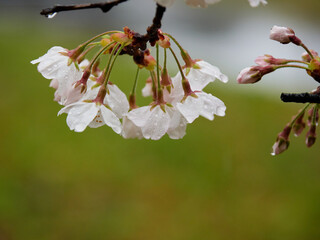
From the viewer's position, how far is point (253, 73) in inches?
20.7

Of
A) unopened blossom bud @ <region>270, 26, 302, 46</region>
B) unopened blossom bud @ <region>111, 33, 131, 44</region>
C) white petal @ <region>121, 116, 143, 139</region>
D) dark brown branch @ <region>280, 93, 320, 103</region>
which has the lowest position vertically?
white petal @ <region>121, 116, 143, 139</region>

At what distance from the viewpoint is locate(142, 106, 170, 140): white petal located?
524mm

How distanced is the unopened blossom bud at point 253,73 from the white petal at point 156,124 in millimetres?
115

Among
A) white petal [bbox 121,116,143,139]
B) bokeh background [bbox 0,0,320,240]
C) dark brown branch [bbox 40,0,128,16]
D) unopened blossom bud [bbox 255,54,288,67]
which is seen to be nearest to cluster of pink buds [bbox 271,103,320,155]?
unopened blossom bud [bbox 255,54,288,67]

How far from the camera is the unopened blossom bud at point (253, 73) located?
523 mm

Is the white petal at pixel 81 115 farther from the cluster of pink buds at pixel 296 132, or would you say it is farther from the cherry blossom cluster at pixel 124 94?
the cluster of pink buds at pixel 296 132

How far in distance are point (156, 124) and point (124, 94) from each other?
0.06 meters

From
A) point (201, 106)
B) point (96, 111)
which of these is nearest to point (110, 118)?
point (96, 111)

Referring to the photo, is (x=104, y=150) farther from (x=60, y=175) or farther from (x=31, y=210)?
(x=31, y=210)

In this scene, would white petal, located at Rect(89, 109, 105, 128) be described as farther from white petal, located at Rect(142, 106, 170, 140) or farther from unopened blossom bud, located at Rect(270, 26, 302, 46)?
A: unopened blossom bud, located at Rect(270, 26, 302, 46)

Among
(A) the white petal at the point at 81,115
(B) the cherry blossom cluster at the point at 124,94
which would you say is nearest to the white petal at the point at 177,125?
(B) the cherry blossom cluster at the point at 124,94

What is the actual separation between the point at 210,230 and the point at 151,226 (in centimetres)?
25

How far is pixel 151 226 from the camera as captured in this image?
1652 millimetres

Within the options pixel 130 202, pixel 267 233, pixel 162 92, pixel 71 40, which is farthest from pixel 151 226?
pixel 71 40
